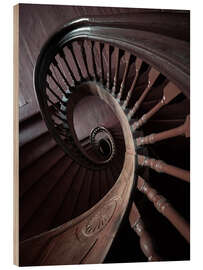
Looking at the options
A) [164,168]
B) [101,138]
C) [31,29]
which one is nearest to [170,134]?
[164,168]

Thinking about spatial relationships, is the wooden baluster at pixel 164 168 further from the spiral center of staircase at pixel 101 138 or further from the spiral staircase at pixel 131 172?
the spiral center of staircase at pixel 101 138

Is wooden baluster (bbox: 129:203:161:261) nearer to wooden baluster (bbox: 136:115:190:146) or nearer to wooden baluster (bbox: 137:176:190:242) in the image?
wooden baluster (bbox: 137:176:190:242)

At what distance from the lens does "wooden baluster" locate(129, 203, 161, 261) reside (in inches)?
47.1

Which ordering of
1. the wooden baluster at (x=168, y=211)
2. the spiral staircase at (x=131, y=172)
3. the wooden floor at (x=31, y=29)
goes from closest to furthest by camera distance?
1. the wooden baluster at (x=168, y=211)
2. the spiral staircase at (x=131, y=172)
3. the wooden floor at (x=31, y=29)

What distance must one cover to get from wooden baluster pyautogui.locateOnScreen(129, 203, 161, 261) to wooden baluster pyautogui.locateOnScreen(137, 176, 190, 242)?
0.16 meters

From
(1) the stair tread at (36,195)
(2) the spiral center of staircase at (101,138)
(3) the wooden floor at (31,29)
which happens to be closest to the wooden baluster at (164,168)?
(1) the stair tread at (36,195)

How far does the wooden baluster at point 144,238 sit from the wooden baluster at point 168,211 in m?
0.16

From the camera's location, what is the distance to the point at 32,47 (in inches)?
80.0

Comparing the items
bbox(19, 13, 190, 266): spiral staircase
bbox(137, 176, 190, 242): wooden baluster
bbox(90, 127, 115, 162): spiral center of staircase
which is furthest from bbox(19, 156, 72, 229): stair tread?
bbox(90, 127, 115, 162): spiral center of staircase

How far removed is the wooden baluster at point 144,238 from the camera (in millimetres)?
1195

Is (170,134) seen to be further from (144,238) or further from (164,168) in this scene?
(144,238)
